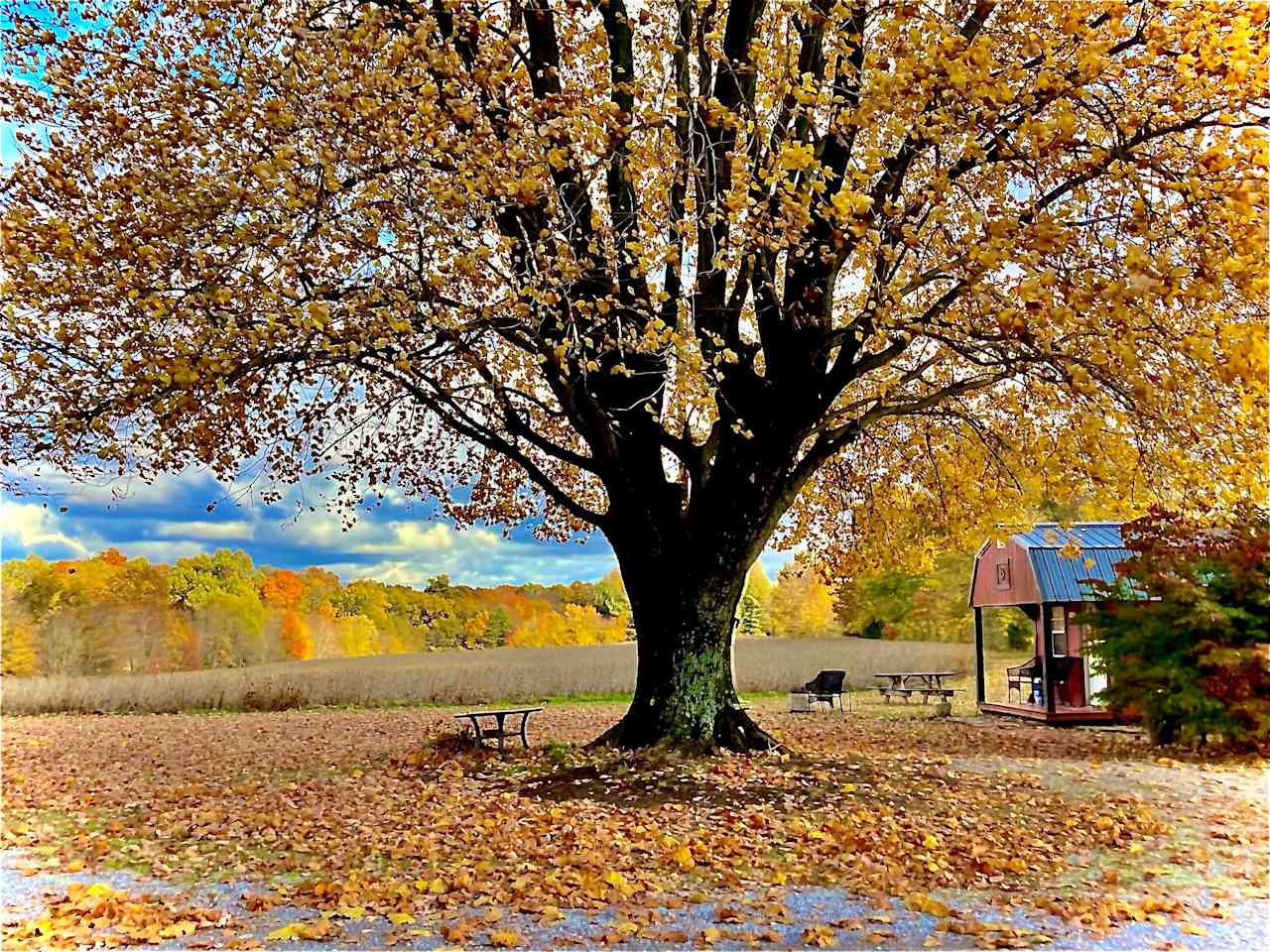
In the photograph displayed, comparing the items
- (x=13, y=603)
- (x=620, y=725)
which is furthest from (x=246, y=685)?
(x=620, y=725)

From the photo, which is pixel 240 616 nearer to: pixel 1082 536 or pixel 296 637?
pixel 296 637

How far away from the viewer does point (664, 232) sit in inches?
425

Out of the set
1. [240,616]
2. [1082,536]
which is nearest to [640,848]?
[1082,536]

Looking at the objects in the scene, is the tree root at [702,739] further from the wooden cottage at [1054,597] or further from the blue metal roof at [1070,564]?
the blue metal roof at [1070,564]

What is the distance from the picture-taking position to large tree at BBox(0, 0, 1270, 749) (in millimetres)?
7848

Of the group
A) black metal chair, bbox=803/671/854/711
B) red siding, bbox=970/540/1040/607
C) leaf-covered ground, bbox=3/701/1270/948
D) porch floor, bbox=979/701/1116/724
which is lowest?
leaf-covered ground, bbox=3/701/1270/948

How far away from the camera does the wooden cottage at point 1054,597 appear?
16.1 m

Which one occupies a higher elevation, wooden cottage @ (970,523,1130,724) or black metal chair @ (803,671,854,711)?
wooden cottage @ (970,523,1130,724)

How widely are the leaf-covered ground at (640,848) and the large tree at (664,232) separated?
223 cm

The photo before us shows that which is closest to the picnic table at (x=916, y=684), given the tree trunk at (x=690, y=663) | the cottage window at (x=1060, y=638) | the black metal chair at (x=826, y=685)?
the black metal chair at (x=826, y=685)

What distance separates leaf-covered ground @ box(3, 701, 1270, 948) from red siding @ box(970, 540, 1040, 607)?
14.7ft

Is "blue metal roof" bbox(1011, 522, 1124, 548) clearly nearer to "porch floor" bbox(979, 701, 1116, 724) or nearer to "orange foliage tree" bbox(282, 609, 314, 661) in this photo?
"porch floor" bbox(979, 701, 1116, 724)

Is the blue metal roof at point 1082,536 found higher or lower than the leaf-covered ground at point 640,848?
higher

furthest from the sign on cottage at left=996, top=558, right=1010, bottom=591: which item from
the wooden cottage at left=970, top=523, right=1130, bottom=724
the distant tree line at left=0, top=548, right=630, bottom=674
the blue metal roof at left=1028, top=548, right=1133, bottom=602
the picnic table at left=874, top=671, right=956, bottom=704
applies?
the distant tree line at left=0, top=548, right=630, bottom=674
